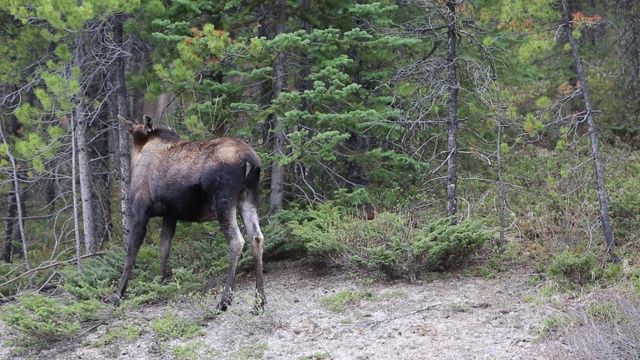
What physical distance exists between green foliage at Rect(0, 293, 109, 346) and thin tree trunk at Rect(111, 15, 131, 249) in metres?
2.98

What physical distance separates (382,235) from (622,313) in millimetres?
3801

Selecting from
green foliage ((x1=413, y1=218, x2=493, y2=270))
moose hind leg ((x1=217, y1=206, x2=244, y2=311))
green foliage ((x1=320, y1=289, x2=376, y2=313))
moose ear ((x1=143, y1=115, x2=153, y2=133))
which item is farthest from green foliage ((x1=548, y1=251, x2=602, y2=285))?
moose ear ((x1=143, y1=115, x2=153, y2=133))

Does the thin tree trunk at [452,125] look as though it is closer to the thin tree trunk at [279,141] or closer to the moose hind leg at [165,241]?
the thin tree trunk at [279,141]

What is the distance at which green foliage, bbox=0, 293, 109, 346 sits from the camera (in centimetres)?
879

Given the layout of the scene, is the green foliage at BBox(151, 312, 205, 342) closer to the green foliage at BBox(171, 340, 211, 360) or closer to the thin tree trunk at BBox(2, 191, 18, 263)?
the green foliage at BBox(171, 340, 211, 360)

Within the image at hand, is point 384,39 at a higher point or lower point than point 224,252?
higher

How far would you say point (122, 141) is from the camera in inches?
505

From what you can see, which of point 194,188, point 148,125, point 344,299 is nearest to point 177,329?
point 194,188

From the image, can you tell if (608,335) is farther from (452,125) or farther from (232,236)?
(232,236)

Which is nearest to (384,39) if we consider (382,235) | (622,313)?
(382,235)

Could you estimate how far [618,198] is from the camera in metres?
11.5

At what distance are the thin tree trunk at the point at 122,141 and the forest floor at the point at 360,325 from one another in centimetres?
289

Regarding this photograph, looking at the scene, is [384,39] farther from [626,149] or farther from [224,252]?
[626,149]

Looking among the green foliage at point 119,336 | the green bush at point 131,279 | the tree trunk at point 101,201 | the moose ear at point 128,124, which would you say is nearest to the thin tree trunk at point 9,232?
the tree trunk at point 101,201
